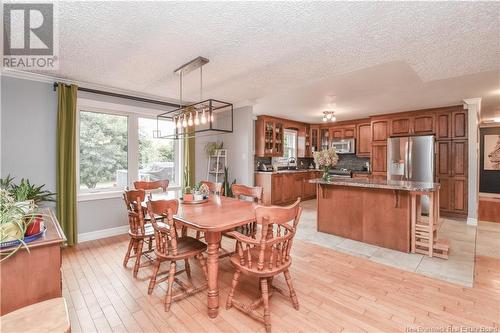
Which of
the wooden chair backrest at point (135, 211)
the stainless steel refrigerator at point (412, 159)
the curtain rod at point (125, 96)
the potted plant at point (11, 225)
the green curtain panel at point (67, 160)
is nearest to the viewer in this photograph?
the potted plant at point (11, 225)

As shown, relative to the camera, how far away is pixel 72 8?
1.81m

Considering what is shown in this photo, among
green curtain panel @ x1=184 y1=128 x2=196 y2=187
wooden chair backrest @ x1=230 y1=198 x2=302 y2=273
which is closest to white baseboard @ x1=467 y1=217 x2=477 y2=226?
wooden chair backrest @ x1=230 y1=198 x2=302 y2=273

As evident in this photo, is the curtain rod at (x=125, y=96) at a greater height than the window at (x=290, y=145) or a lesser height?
greater

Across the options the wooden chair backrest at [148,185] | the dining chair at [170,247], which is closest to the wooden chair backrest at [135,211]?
the dining chair at [170,247]

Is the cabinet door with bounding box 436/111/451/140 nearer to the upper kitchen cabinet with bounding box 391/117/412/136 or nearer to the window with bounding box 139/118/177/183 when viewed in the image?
the upper kitchen cabinet with bounding box 391/117/412/136

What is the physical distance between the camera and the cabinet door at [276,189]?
5.91 m

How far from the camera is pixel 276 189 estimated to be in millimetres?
6004

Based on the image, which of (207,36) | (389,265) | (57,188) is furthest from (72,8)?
(389,265)

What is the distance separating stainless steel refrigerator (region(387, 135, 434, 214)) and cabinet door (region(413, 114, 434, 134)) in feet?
0.98

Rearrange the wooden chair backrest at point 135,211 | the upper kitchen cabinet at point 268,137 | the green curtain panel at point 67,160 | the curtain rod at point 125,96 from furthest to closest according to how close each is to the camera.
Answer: the upper kitchen cabinet at point 268,137, the curtain rod at point 125,96, the green curtain panel at point 67,160, the wooden chair backrest at point 135,211

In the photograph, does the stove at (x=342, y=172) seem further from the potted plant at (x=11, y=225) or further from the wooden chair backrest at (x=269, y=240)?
the potted plant at (x=11, y=225)

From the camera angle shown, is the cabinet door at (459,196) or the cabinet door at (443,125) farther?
the cabinet door at (443,125)

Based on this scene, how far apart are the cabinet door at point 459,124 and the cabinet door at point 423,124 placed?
34 cm
